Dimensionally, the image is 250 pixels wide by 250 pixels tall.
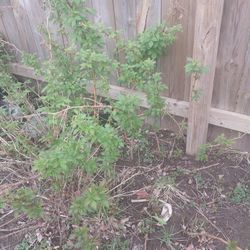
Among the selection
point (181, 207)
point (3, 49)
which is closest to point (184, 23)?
point (181, 207)

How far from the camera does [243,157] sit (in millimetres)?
2768

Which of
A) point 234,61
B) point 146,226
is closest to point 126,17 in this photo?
point 234,61

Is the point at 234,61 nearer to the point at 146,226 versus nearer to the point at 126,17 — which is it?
the point at 126,17

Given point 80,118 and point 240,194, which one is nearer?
point 80,118

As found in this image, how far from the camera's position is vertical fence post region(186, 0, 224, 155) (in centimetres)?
212

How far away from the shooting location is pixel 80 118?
171cm

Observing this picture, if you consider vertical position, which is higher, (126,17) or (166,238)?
(126,17)

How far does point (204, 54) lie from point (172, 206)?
1.07 metres

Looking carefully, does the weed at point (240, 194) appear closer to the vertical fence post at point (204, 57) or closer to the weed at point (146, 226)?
the vertical fence post at point (204, 57)

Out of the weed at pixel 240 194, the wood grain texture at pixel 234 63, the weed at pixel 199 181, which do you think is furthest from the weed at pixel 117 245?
the wood grain texture at pixel 234 63

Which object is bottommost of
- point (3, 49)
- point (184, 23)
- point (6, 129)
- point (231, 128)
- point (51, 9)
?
point (231, 128)

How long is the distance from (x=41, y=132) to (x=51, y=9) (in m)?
0.89

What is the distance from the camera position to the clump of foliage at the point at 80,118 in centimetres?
180

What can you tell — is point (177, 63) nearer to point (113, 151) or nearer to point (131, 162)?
point (131, 162)
